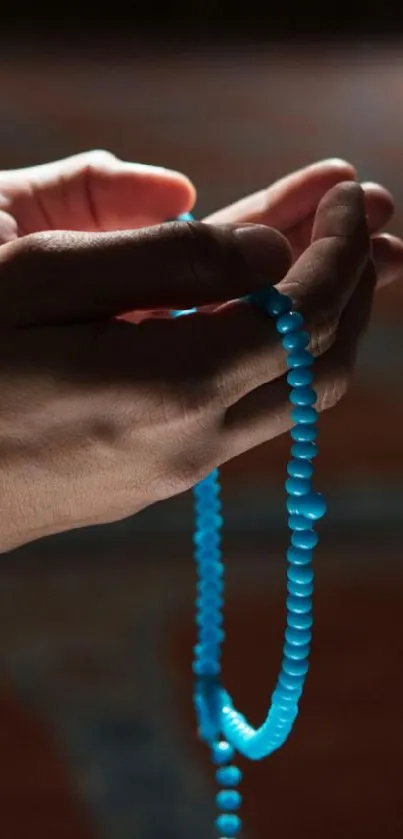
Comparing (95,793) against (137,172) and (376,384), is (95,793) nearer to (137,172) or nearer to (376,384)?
(376,384)

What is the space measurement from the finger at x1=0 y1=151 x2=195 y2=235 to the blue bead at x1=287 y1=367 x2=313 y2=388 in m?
0.22

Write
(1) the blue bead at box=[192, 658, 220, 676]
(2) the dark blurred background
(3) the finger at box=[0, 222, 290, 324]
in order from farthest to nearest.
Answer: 1. (2) the dark blurred background
2. (1) the blue bead at box=[192, 658, 220, 676]
3. (3) the finger at box=[0, 222, 290, 324]

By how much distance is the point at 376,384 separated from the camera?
34.3 inches

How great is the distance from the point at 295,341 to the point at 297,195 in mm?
209

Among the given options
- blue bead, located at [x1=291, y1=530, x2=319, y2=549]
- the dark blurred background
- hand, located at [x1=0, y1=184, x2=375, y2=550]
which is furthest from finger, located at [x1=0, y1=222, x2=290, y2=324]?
the dark blurred background

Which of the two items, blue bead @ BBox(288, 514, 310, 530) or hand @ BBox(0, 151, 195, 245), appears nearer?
blue bead @ BBox(288, 514, 310, 530)

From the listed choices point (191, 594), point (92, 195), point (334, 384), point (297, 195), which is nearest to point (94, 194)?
point (92, 195)

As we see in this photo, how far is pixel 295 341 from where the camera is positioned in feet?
1.27

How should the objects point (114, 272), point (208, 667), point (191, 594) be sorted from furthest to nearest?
1. point (191, 594)
2. point (208, 667)
3. point (114, 272)

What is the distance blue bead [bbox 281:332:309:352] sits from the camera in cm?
39

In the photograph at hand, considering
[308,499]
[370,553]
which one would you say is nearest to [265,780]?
[370,553]

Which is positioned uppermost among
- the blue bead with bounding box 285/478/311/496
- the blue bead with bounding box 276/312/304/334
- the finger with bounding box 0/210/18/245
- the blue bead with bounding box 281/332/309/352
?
the blue bead with bounding box 276/312/304/334

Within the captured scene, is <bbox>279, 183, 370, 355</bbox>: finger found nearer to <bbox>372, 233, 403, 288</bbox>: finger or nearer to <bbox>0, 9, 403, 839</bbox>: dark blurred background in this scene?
<bbox>372, 233, 403, 288</bbox>: finger

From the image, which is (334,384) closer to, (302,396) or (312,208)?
(302,396)
